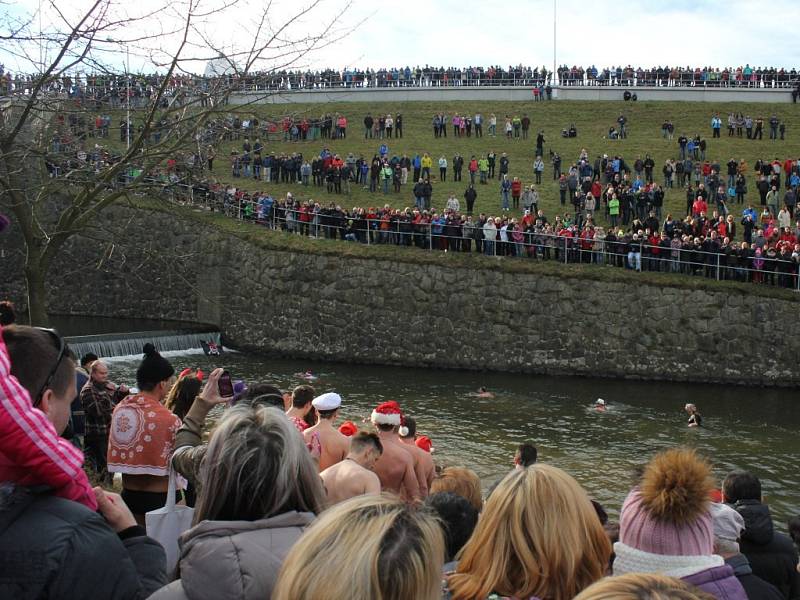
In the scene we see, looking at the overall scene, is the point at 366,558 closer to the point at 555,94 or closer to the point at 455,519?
the point at 455,519

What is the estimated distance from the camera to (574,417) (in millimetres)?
23125

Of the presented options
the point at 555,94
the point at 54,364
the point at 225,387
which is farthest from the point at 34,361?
the point at 555,94

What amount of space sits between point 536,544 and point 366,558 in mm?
1327

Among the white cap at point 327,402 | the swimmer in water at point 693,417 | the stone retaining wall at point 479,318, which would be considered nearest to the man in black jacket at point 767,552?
the white cap at point 327,402

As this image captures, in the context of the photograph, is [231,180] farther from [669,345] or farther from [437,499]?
[437,499]

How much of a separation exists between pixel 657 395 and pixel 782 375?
13.2ft

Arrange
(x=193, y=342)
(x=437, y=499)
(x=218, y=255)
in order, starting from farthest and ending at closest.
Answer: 1. (x=218, y=255)
2. (x=193, y=342)
3. (x=437, y=499)

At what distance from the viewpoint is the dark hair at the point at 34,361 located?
349cm

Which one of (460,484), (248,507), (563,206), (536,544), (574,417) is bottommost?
(574,417)

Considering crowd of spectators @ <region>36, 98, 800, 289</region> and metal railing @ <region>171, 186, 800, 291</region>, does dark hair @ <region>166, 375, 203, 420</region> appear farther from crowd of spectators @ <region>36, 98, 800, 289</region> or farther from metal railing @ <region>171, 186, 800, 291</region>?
metal railing @ <region>171, 186, 800, 291</region>

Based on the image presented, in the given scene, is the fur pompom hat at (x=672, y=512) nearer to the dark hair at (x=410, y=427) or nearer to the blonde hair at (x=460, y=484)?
the blonde hair at (x=460, y=484)

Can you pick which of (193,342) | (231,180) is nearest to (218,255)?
(193,342)

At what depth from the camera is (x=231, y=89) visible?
9.75 metres

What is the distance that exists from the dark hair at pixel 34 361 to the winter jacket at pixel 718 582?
98.4 inches
